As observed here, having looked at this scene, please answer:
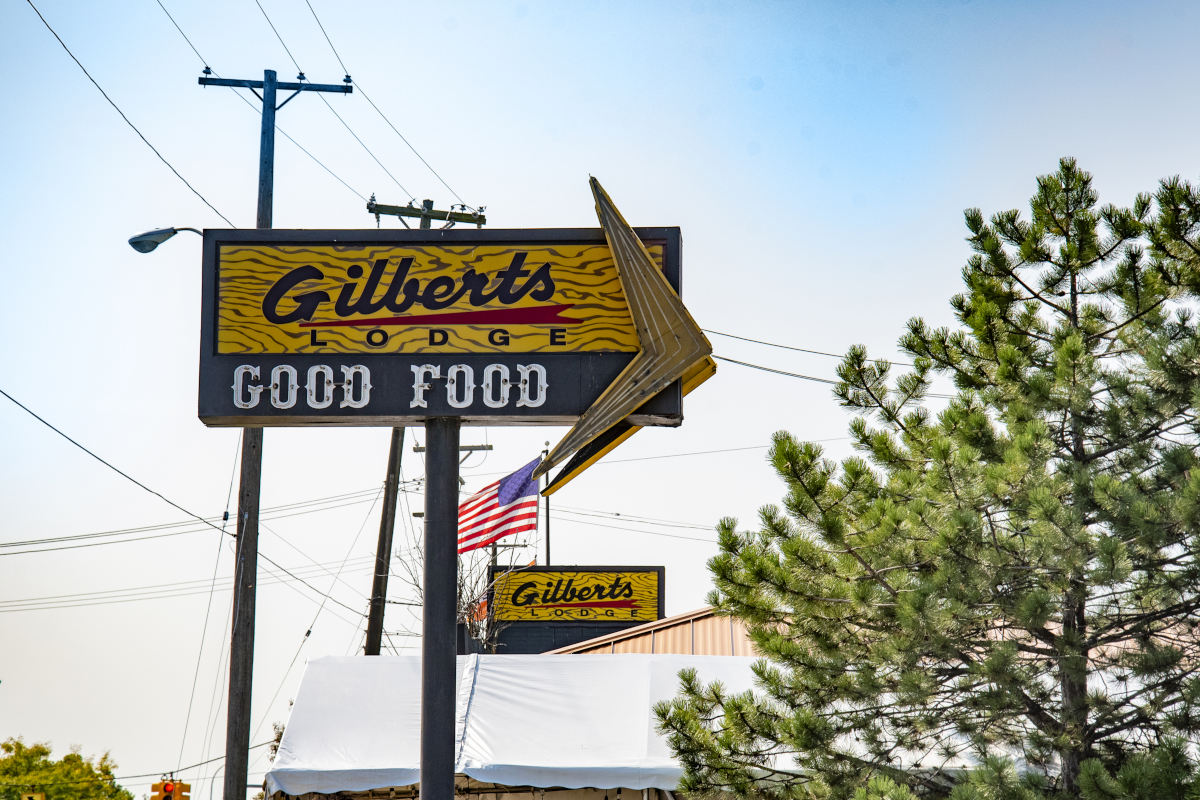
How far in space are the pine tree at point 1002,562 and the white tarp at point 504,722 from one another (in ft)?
9.11

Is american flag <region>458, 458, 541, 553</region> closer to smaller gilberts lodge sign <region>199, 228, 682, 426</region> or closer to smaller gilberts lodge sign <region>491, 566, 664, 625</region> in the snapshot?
smaller gilberts lodge sign <region>491, 566, 664, 625</region>

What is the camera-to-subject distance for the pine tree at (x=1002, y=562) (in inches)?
299

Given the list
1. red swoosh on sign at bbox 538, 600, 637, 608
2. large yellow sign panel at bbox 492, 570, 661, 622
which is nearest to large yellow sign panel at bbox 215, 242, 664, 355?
large yellow sign panel at bbox 492, 570, 661, 622

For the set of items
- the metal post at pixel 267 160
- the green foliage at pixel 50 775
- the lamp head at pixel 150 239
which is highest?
the metal post at pixel 267 160

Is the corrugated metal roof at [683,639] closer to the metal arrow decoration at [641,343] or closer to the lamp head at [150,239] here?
the lamp head at [150,239]

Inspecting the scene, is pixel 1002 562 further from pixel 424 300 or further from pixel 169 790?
pixel 169 790

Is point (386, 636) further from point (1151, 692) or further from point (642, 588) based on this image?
point (1151, 692)

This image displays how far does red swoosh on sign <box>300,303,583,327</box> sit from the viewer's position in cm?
858

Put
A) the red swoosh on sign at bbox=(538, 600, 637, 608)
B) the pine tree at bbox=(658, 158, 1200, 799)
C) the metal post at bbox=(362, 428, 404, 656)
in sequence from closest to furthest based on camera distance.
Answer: the pine tree at bbox=(658, 158, 1200, 799), the metal post at bbox=(362, 428, 404, 656), the red swoosh on sign at bbox=(538, 600, 637, 608)

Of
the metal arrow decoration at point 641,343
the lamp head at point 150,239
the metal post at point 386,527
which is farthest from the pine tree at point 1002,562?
the metal post at point 386,527

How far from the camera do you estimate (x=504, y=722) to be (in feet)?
40.8

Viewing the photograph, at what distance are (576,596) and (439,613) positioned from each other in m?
24.3

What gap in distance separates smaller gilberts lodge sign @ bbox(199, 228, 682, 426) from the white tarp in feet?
13.9

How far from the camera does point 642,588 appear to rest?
32.6m
